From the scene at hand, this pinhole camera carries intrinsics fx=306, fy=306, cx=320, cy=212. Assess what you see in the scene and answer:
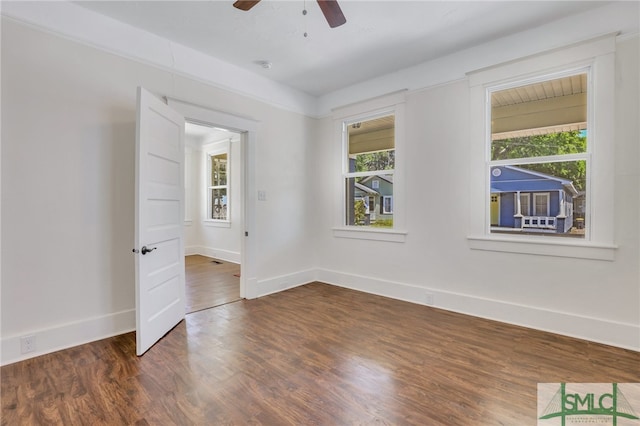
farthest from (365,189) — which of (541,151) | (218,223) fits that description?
(218,223)

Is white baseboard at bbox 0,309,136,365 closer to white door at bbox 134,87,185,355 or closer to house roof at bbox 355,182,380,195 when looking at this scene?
white door at bbox 134,87,185,355

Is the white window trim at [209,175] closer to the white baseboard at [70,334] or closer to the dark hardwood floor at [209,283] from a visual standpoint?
the dark hardwood floor at [209,283]

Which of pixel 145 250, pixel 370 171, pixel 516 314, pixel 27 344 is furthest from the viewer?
pixel 370 171

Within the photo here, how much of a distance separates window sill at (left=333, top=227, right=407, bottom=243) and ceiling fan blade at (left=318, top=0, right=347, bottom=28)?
8.51 ft

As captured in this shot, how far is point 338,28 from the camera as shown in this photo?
2.98 m

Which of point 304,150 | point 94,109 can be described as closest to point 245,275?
point 304,150

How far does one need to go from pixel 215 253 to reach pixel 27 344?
177 inches

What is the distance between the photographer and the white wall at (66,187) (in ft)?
7.73

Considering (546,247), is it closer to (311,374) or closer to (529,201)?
(529,201)

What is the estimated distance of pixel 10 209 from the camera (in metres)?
2.34

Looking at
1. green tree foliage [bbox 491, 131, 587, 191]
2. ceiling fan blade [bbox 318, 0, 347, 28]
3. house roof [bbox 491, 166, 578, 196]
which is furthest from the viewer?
house roof [bbox 491, 166, 578, 196]

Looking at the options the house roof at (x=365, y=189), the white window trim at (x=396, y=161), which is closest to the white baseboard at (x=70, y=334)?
the white window trim at (x=396, y=161)

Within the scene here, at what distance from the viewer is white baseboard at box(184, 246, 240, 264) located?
645cm

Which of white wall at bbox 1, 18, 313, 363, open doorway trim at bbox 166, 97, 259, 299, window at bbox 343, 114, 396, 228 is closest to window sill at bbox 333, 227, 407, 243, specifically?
window at bbox 343, 114, 396, 228
